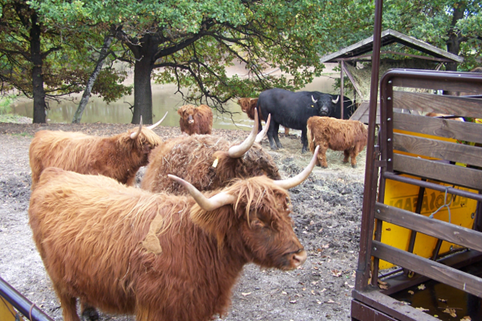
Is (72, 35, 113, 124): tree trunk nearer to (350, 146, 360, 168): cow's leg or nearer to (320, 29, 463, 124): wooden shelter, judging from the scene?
(320, 29, 463, 124): wooden shelter

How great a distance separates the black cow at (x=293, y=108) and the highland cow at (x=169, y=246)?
29.2 ft

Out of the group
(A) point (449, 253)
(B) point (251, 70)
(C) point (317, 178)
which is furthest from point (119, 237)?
(B) point (251, 70)

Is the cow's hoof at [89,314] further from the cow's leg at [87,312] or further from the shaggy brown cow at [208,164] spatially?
the shaggy brown cow at [208,164]

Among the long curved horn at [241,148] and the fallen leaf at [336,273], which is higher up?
the long curved horn at [241,148]

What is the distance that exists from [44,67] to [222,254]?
51.6ft

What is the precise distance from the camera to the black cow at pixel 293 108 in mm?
11719

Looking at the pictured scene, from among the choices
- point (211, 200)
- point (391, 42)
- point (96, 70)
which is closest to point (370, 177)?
point (211, 200)

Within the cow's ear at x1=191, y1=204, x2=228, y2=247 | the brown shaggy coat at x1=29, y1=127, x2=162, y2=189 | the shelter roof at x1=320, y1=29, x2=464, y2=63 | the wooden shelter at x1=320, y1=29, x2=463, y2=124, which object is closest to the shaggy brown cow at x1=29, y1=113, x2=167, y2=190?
the brown shaggy coat at x1=29, y1=127, x2=162, y2=189

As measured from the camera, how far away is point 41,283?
4.15 meters

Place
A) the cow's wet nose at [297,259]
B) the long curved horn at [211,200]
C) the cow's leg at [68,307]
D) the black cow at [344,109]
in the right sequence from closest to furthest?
the long curved horn at [211,200] → the cow's wet nose at [297,259] → the cow's leg at [68,307] → the black cow at [344,109]

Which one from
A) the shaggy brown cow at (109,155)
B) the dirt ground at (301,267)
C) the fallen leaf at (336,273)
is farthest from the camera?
the shaggy brown cow at (109,155)

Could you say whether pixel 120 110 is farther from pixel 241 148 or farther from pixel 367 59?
pixel 241 148

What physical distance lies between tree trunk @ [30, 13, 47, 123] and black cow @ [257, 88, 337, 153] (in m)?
8.92

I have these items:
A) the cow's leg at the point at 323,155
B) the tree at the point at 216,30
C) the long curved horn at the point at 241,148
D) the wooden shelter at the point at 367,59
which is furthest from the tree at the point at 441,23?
the long curved horn at the point at 241,148
